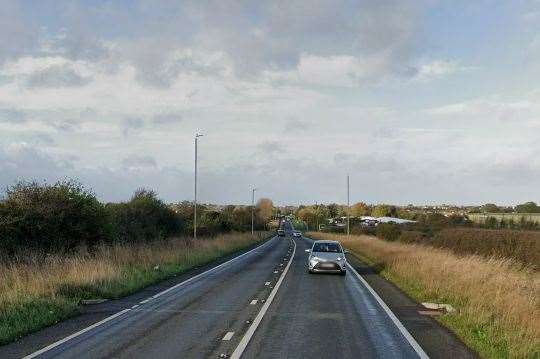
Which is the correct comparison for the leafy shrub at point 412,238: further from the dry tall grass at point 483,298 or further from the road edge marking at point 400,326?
the road edge marking at point 400,326

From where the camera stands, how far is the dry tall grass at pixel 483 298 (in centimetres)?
1078

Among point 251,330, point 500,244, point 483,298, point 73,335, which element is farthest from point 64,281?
point 500,244

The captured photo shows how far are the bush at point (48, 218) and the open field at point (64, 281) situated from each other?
4.43 ft

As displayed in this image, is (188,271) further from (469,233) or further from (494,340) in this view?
(469,233)

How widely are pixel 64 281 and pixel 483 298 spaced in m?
11.6

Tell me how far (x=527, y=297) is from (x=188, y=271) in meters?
16.6

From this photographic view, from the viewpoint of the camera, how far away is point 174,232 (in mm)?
55594

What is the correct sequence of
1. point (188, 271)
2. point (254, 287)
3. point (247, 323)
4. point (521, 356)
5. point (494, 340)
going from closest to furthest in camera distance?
point (521, 356)
point (494, 340)
point (247, 323)
point (254, 287)
point (188, 271)

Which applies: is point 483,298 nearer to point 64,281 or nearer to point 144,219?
point 64,281

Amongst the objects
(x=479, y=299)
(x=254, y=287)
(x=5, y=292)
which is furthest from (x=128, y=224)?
(x=479, y=299)

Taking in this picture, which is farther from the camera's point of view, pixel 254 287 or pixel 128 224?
pixel 128 224

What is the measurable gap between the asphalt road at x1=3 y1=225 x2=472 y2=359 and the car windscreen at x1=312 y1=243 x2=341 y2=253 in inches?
318

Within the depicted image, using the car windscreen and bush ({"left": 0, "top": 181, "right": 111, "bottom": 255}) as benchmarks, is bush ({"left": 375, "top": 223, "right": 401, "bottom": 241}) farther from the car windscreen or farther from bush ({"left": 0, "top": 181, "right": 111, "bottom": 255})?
bush ({"left": 0, "top": 181, "right": 111, "bottom": 255})

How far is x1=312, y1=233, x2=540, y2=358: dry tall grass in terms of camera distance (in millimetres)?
10781
